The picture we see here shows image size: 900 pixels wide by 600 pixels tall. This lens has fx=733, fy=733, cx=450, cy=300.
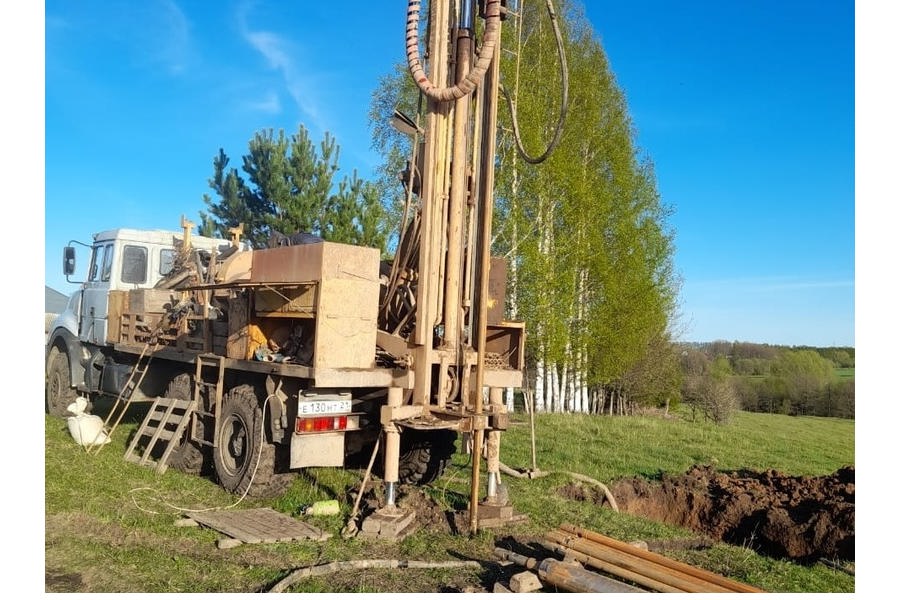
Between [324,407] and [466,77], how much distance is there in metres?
2.87

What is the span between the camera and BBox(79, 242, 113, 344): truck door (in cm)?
1027

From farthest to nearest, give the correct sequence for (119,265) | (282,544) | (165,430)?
(119,265) < (165,430) < (282,544)

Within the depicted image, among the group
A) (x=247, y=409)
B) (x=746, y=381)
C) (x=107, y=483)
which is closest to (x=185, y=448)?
(x=107, y=483)

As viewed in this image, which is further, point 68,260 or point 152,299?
point 68,260

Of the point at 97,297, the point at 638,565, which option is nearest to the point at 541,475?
the point at 638,565

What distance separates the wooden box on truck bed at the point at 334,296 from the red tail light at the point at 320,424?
18.4 inches

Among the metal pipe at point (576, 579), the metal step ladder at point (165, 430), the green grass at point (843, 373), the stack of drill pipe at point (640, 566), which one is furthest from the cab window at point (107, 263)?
the green grass at point (843, 373)

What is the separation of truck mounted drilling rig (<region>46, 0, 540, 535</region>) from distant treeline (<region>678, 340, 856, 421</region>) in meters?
15.3

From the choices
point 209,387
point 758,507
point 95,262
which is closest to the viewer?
point 758,507

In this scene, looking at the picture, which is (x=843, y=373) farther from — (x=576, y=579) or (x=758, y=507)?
(x=576, y=579)

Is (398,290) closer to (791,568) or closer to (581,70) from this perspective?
(791,568)

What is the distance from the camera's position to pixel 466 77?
5742mm

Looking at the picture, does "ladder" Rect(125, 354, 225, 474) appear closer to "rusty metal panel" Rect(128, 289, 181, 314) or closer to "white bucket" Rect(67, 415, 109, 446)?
"white bucket" Rect(67, 415, 109, 446)

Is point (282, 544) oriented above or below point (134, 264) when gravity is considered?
below
